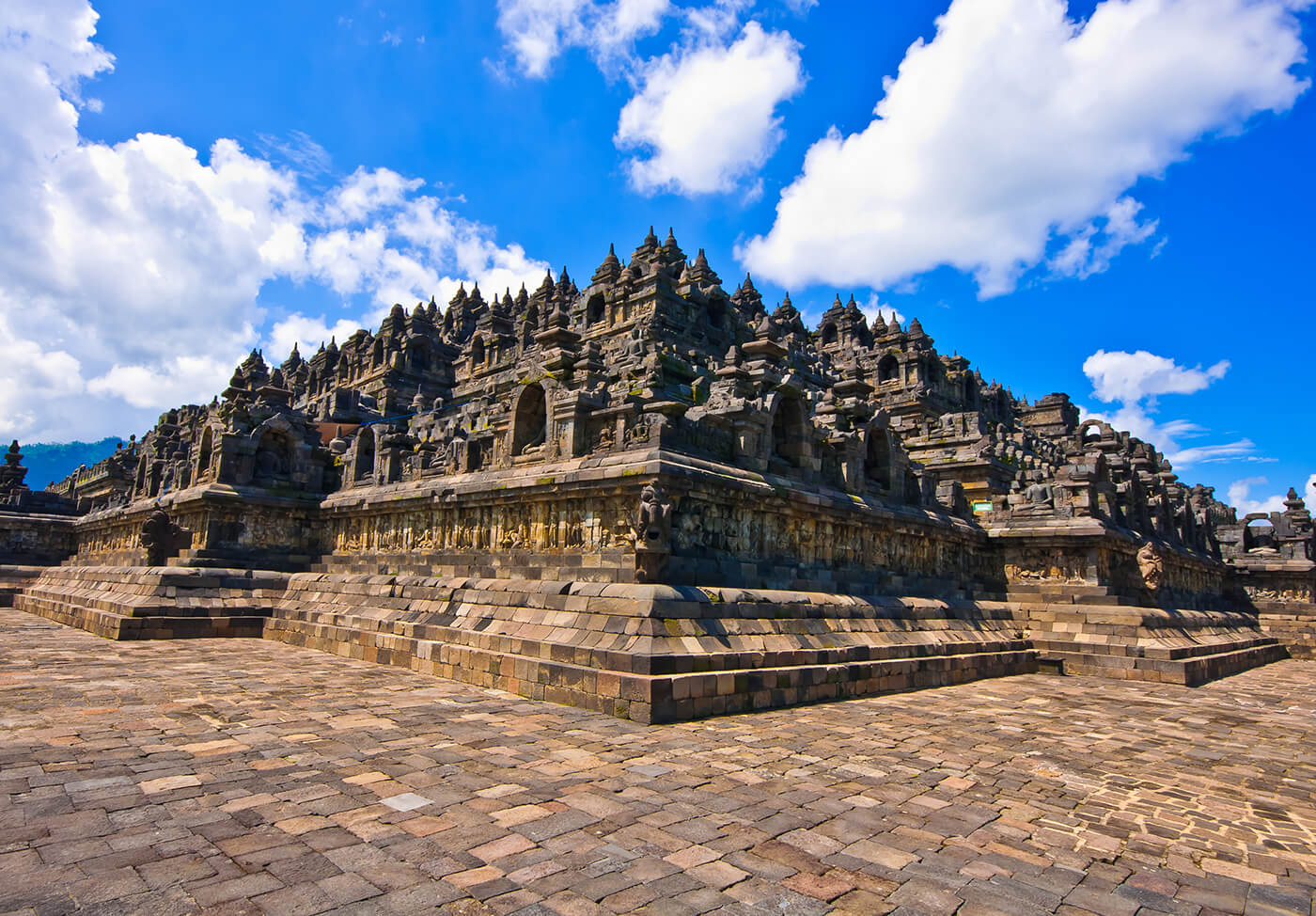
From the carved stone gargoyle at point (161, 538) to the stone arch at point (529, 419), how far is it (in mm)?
12621

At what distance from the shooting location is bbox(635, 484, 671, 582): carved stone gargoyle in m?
11.7

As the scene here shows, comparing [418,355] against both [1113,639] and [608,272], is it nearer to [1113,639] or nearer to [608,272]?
[608,272]

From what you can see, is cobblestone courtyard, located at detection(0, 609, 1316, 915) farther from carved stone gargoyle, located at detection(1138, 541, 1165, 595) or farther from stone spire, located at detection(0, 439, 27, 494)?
stone spire, located at detection(0, 439, 27, 494)

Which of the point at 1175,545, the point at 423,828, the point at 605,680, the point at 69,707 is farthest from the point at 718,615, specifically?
the point at 1175,545

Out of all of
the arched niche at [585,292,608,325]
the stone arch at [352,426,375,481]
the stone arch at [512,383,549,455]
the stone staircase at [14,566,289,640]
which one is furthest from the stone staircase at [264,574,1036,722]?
the arched niche at [585,292,608,325]

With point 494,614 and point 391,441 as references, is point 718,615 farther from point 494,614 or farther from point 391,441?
point 391,441

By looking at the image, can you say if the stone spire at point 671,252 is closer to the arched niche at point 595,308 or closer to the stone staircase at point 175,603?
the arched niche at point 595,308

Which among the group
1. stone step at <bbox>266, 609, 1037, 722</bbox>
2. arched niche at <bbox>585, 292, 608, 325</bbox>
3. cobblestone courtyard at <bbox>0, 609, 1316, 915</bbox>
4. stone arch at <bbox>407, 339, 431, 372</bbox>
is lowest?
cobblestone courtyard at <bbox>0, 609, 1316, 915</bbox>

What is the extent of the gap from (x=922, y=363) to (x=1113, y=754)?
39060 mm

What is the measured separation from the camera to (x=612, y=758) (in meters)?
8.13

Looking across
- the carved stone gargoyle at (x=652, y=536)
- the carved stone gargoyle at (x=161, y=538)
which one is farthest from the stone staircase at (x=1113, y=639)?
Result: the carved stone gargoyle at (x=161, y=538)

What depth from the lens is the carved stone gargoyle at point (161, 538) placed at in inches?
875

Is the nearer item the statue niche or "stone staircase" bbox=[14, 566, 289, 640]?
the statue niche

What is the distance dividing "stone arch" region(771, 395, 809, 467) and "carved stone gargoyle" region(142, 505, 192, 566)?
17.2 m
